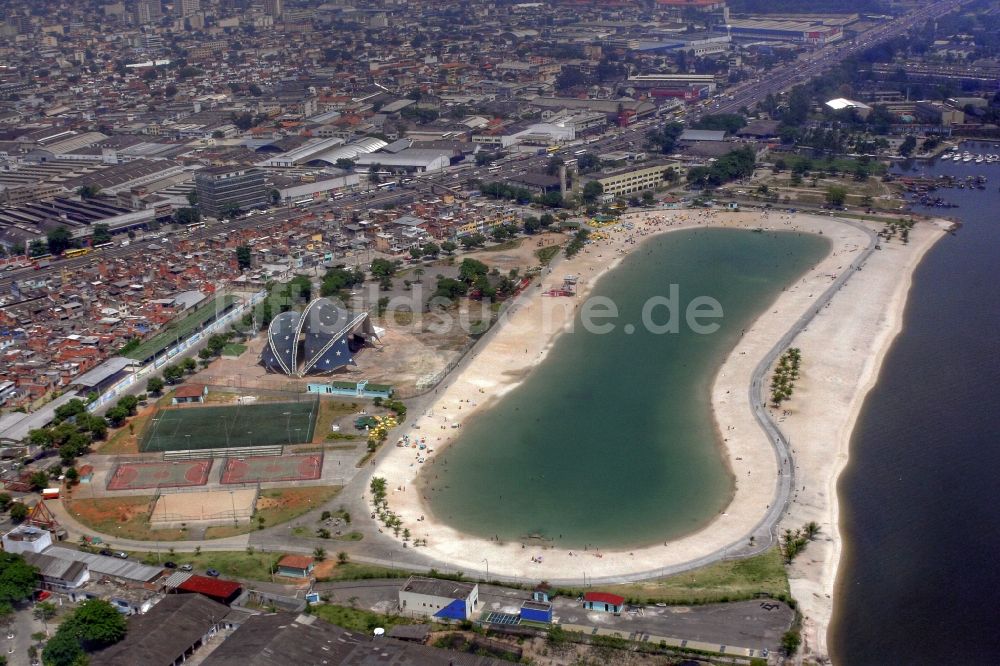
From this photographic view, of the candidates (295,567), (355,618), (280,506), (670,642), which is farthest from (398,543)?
(670,642)

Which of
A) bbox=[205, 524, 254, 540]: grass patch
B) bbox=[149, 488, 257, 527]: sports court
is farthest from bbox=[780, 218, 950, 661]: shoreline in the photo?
bbox=[149, 488, 257, 527]: sports court

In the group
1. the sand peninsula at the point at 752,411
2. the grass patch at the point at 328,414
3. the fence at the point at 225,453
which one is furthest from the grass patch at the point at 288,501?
the grass patch at the point at 328,414

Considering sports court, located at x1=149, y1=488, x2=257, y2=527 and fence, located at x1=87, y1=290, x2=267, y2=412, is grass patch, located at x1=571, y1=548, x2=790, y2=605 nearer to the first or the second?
sports court, located at x1=149, y1=488, x2=257, y2=527

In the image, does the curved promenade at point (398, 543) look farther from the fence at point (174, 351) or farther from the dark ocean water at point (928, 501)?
the fence at point (174, 351)

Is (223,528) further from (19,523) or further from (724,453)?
(724,453)

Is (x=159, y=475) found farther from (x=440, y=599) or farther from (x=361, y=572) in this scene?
(x=440, y=599)

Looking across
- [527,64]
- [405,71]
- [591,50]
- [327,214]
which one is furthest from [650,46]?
[327,214]
